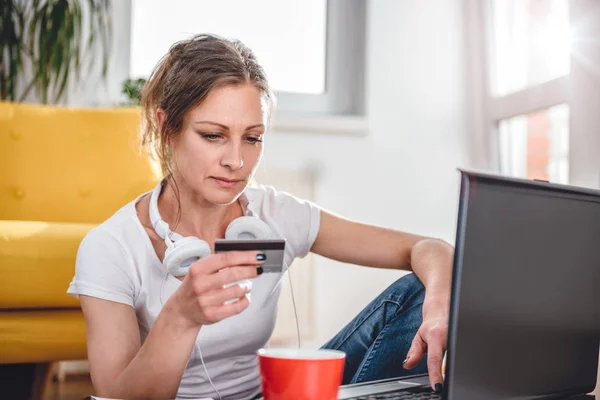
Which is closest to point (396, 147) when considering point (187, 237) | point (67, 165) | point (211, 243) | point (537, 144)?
point (537, 144)

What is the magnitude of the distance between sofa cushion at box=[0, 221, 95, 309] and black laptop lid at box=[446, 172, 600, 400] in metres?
1.22

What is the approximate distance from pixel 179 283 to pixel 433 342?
44cm

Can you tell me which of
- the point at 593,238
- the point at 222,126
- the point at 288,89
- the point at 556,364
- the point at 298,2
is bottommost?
the point at 556,364

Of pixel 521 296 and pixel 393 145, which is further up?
pixel 393 145

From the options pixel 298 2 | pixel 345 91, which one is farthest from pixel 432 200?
pixel 298 2

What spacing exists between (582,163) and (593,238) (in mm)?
1446

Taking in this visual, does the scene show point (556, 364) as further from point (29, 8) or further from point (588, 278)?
point (29, 8)

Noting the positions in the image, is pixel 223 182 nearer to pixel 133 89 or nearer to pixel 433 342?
pixel 433 342

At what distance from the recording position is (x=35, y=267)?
5.15ft

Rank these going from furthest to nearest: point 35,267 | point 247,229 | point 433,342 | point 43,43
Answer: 1. point 43,43
2. point 35,267
3. point 247,229
4. point 433,342

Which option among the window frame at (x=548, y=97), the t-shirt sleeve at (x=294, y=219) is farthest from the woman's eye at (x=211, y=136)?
the window frame at (x=548, y=97)

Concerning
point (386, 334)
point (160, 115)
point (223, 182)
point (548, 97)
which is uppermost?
point (548, 97)

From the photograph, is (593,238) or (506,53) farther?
(506,53)

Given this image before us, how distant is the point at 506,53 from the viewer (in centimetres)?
270
